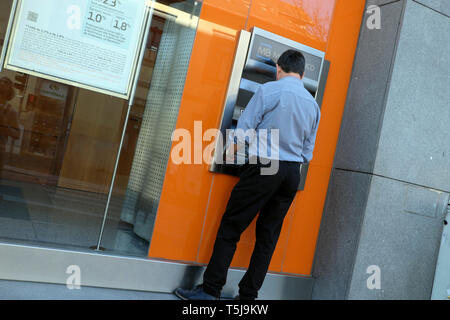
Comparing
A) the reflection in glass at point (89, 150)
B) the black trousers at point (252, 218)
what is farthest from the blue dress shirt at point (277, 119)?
the reflection in glass at point (89, 150)

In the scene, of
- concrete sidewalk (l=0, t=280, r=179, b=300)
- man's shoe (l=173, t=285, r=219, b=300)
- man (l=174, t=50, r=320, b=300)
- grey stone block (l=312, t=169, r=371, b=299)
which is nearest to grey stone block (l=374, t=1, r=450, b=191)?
grey stone block (l=312, t=169, r=371, b=299)

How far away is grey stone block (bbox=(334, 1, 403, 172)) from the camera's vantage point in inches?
153

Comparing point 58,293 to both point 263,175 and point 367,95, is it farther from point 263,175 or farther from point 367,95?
point 367,95

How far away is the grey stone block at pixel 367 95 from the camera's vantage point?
388cm

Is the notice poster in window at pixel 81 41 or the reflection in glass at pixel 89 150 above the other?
the notice poster in window at pixel 81 41

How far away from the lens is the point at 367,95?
4008 millimetres

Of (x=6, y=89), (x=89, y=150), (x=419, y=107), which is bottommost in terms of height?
(x=89, y=150)

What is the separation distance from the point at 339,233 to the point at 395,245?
20.3 inches

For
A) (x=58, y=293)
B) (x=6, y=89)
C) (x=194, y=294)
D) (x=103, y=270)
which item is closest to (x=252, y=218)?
(x=194, y=294)

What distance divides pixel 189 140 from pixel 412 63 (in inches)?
83.2

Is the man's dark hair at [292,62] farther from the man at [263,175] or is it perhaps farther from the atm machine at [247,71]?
the atm machine at [247,71]

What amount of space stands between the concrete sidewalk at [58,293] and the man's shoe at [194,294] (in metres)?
0.05
